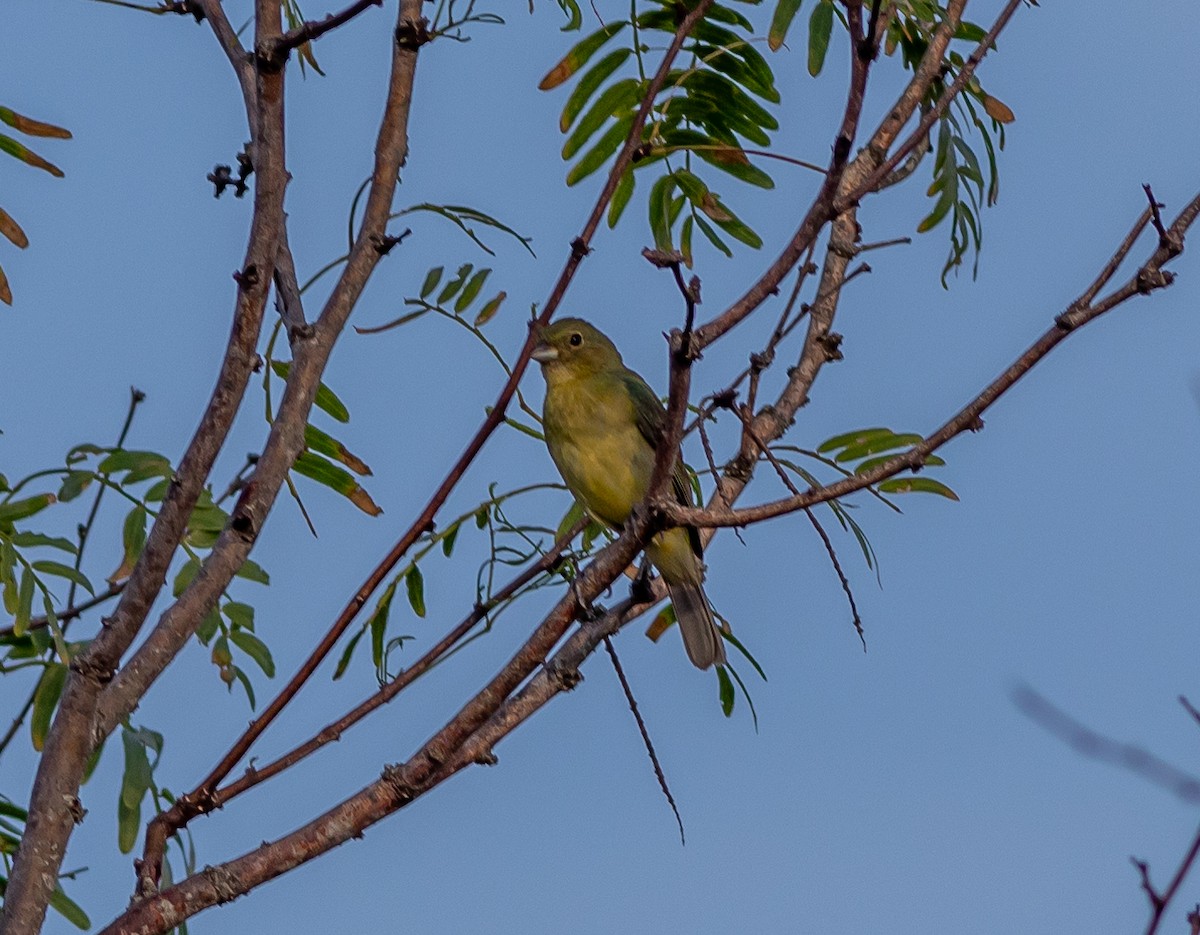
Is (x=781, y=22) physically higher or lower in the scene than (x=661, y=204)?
lower

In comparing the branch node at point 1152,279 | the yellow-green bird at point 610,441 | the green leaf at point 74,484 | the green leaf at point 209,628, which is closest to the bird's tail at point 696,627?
the yellow-green bird at point 610,441

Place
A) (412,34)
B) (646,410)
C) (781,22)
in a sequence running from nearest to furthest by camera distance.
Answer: (412,34)
(781,22)
(646,410)

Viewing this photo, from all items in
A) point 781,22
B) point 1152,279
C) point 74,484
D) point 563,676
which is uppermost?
point 781,22

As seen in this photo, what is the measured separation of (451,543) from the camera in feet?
Answer: 12.1

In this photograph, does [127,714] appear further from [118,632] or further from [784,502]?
[784,502]

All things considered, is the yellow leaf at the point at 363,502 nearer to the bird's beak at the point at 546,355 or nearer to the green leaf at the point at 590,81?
the green leaf at the point at 590,81

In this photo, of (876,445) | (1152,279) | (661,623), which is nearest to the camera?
(1152,279)

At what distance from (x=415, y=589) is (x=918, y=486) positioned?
3.97 ft

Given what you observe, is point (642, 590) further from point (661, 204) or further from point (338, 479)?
point (661, 204)

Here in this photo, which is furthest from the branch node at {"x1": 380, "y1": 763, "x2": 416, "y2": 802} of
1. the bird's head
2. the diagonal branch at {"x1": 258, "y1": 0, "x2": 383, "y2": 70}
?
the bird's head

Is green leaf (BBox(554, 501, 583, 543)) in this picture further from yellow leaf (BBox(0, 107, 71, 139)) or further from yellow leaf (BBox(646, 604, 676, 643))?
yellow leaf (BBox(0, 107, 71, 139))

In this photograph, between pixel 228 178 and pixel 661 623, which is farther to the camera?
pixel 661 623

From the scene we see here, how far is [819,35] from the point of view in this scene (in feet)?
12.3

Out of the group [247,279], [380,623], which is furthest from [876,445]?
[247,279]
